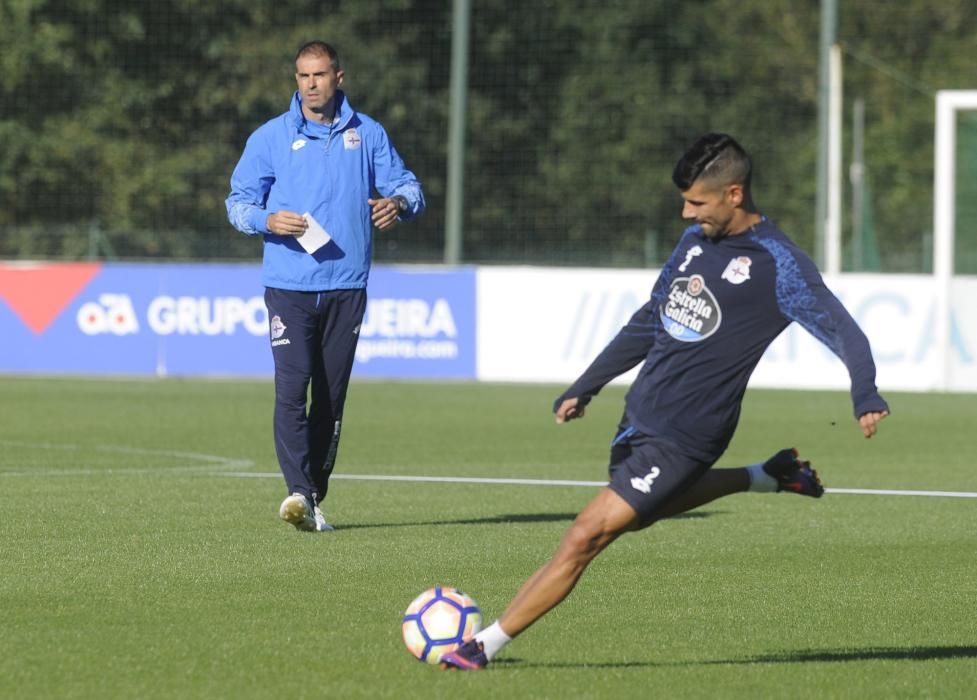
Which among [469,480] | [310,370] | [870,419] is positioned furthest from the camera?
[469,480]

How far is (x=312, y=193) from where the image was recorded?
1025 centimetres

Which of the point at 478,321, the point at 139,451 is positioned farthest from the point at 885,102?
the point at 139,451

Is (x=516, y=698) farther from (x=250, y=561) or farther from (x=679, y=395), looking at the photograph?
(x=250, y=561)

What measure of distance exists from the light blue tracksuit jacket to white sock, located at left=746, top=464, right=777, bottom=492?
3580 mm

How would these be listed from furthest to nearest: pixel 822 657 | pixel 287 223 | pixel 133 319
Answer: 1. pixel 133 319
2. pixel 287 223
3. pixel 822 657

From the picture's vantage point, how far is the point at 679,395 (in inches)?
256

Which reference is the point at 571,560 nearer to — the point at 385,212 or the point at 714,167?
the point at 714,167

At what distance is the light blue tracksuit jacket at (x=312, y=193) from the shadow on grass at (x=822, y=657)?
3842mm

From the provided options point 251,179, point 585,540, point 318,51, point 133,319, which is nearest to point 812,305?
point 585,540

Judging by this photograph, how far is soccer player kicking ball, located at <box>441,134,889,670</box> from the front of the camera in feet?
21.0

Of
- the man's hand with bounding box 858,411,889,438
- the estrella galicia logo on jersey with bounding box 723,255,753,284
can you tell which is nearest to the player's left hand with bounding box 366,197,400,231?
the estrella galicia logo on jersey with bounding box 723,255,753,284

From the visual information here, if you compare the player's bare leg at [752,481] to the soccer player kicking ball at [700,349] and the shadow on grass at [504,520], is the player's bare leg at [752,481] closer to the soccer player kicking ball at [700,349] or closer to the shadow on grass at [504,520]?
the soccer player kicking ball at [700,349]

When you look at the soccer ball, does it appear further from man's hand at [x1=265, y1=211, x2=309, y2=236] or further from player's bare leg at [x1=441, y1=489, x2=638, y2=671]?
man's hand at [x1=265, y1=211, x2=309, y2=236]

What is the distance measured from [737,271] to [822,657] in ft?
4.65
